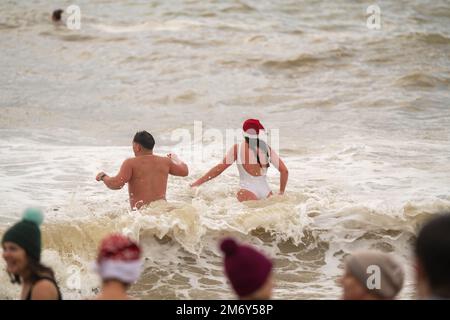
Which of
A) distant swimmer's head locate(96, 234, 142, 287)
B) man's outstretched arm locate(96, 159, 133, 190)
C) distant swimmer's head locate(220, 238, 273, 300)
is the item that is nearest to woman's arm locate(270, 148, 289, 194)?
man's outstretched arm locate(96, 159, 133, 190)

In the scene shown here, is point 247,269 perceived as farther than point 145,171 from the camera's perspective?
No

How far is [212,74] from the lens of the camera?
20359 millimetres

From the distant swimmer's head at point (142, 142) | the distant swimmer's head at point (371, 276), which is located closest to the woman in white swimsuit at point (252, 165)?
the distant swimmer's head at point (142, 142)

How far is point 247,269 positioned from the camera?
3846mm

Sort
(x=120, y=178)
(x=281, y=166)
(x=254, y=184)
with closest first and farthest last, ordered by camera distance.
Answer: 1. (x=120, y=178)
2. (x=281, y=166)
3. (x=254, y=184)

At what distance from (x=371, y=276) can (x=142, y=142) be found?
15.7 feet

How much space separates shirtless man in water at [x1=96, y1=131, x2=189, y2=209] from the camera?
8.67m

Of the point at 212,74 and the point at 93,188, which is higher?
the point at 212,74

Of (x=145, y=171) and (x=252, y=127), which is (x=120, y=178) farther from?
(x=252, y=127)

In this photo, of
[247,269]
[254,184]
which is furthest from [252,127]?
[247,269]
